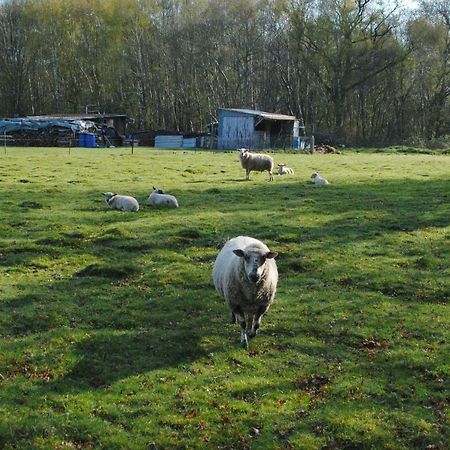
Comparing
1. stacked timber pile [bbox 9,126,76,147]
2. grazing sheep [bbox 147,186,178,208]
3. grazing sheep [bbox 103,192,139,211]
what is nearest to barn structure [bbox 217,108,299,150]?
stacked timber pile [bbox 9,126,76,147]

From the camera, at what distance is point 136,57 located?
83.9 meters

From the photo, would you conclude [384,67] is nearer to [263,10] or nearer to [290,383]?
[263,10]

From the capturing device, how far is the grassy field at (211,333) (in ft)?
25.7

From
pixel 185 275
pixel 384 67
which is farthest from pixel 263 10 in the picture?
pixel 185 275

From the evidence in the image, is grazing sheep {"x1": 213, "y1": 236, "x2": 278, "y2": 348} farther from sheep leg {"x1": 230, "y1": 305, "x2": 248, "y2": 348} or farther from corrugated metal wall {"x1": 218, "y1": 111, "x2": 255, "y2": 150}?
corrugated metal wall {"x1": 218, "y1": 111, "x2": 255, "y2": 150}

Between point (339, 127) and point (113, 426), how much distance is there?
74.7 m

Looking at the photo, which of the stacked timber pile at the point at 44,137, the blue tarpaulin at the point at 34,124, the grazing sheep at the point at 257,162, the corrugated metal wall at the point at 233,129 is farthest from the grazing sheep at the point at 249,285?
the blue tarpaulin at the point at 34,124

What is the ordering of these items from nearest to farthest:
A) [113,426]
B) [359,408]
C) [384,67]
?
[113,426], [359,408], [384,67]

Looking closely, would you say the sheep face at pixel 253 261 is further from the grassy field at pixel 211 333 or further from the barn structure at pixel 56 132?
the barn structure at pixel 56 132

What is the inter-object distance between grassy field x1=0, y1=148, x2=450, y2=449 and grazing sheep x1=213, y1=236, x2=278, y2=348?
0.38m

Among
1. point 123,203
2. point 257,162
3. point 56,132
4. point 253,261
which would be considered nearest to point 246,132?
point 56,132

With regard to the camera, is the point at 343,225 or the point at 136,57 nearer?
the point at 343,225

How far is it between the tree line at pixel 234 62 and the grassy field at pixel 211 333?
59.5 meters

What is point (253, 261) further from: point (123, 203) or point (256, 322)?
point (123, 203)
